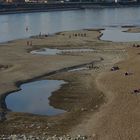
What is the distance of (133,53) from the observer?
5656cm

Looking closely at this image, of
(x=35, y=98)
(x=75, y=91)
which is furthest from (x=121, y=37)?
(x=35, y=98)

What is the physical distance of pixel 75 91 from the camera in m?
35.8

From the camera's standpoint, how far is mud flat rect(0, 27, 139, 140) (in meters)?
25.9

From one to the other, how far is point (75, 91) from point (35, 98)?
3288 mm

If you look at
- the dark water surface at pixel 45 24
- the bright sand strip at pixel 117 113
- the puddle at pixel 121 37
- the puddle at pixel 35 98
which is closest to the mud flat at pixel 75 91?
the bright sand strip at pixel 117 113

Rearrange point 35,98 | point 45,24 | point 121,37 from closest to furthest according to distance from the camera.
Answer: point 35,98 → point 121,37 → point 45,24

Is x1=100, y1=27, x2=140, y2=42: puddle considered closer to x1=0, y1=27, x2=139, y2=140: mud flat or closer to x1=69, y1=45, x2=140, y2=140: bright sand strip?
x1=0, y1=27, x2=139, y2=140: mud flat

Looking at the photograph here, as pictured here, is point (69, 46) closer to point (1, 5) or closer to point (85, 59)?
point (85, 59)

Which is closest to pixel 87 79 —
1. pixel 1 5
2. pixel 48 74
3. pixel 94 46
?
pixel 48 74

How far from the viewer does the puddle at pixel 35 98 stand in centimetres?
3078

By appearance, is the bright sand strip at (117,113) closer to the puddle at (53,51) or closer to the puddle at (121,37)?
the puddle at (53,51)

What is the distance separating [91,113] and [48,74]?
15.0m

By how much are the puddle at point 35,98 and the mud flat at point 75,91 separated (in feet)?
1.95

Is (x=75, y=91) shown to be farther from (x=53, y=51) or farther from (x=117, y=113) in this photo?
(x=53, y=51)
